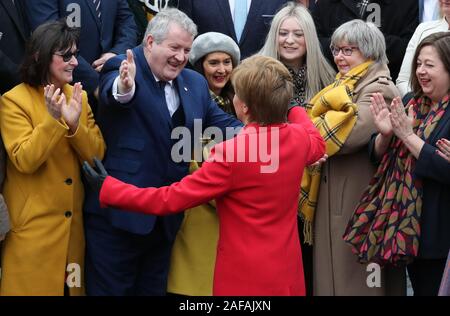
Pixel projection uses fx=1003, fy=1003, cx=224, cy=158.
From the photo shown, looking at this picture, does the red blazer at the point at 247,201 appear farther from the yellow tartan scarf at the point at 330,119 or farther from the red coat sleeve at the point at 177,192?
the yellow tartan scarf at the point at 330,119

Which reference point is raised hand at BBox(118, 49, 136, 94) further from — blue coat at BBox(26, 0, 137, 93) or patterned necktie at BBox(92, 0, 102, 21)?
patterned necktie at BBox(92, 0, 102, 21)

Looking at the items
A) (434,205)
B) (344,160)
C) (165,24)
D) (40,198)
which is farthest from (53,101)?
(434,205)

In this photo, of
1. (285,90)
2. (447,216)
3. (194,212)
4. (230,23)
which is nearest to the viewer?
(285,90)

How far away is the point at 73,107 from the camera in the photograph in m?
5.57

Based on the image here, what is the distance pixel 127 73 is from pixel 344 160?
1635 mm

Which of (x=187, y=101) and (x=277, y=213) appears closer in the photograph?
(x=277, y=213)

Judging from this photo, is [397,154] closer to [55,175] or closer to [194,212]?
[194,212]

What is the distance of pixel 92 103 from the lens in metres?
6.43

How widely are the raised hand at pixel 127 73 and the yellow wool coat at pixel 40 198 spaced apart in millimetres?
440

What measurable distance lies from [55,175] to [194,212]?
89 centimetres

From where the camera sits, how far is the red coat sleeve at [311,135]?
5.17 metres

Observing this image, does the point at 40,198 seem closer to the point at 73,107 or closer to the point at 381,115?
the point at 73,107

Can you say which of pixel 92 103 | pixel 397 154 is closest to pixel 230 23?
pixel 92 103

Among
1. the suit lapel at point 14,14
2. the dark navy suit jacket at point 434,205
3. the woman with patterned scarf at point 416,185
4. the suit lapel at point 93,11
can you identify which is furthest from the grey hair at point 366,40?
the suit lapel at point 14,14
